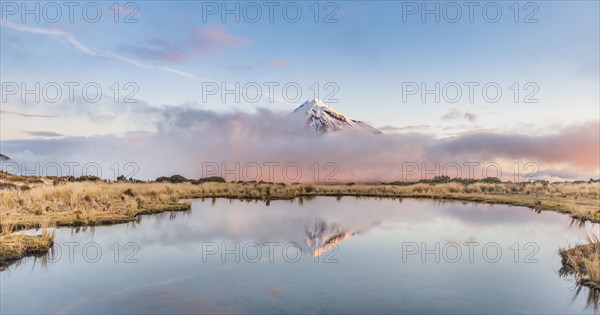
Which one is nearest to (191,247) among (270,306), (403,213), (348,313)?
(270,306)

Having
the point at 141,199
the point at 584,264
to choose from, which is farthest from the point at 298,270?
the point at 141,199

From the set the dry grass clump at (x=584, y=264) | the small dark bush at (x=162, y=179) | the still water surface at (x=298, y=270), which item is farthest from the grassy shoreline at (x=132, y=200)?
the small dark bush at (x=162, y=179)

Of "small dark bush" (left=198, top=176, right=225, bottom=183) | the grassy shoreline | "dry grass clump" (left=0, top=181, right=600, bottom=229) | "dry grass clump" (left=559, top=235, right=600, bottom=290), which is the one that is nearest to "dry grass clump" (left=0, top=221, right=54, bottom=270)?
the grassy shoreline

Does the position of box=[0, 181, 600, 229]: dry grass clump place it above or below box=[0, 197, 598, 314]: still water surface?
above

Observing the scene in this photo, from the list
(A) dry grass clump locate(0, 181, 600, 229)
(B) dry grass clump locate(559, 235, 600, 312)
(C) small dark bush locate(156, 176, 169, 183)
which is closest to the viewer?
(B) dry grass clump locate(559, 235, 600, 312)

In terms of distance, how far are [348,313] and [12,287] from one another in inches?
343

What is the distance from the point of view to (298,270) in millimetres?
12797

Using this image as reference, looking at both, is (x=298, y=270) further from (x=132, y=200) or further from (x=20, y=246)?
(x=132, y=200)

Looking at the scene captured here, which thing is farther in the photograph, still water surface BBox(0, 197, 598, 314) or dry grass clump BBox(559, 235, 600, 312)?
dry grass clump BBox(559, 235, 600, 312)

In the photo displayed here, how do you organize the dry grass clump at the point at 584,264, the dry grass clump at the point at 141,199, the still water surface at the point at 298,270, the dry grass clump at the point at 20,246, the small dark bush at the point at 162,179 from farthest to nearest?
1. the small dark bush at the point at 162,179
2. the dry grass clump at the point at 141,199
3. the dry grass clump at the point at 20,246
4. the dry grass clump at the point at 584,264
5. the still water surface at the point at 298,270

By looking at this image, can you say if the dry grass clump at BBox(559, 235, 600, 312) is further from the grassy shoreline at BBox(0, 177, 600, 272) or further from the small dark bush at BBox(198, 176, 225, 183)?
the small dark bush at BBox(198, 176, 225, 183)

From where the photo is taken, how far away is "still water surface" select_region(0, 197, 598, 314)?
9.95 meters

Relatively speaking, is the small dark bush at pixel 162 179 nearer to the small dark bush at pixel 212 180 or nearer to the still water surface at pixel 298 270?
the small dark bush at pixel 212 180

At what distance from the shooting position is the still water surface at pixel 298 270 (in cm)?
995
